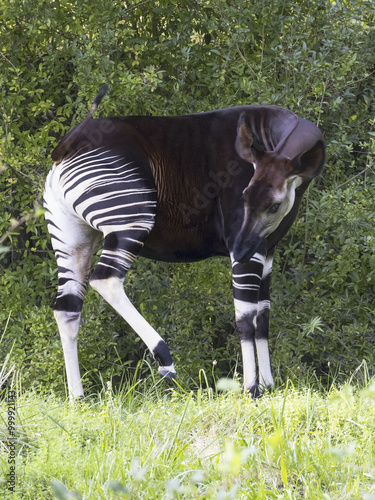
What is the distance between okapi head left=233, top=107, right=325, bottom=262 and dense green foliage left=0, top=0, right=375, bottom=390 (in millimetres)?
1118

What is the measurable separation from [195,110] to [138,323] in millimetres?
1925

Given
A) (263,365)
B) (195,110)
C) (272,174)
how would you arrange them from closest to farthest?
(272,174), (263,365), (195,110)

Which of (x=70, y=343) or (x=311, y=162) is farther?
(x=70, y=343)

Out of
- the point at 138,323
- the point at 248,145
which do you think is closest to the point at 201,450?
the point at 138,323

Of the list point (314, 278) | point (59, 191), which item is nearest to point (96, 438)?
point (59, 191)

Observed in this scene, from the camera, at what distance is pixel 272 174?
3.31 meters

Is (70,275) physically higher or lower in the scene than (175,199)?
lower

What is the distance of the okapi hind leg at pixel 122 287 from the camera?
3.35m

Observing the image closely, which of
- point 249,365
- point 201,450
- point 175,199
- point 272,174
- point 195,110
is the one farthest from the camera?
point 195,110

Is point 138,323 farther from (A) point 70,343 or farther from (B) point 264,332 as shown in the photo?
(B) point 264,332

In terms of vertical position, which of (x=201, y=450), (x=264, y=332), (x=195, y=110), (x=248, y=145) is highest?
(x=195, y=110)

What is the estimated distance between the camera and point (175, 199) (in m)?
3.55

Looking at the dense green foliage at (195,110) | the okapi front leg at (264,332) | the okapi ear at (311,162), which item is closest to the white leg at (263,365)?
the okapi front leg at (264,332)

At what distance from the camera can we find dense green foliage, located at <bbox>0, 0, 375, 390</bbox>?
450 centimetres
